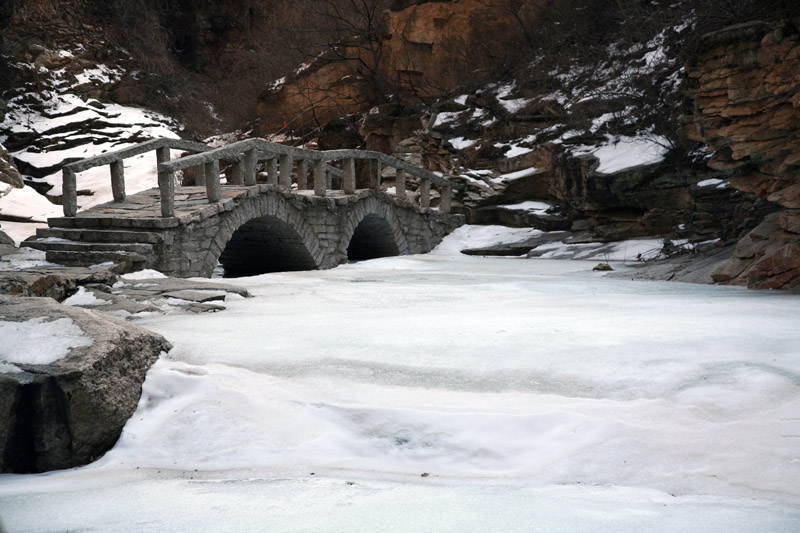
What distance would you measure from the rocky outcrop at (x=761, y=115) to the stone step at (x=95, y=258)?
666cm

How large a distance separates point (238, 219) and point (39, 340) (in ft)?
21.7

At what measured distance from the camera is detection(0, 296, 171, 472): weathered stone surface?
2504 mm

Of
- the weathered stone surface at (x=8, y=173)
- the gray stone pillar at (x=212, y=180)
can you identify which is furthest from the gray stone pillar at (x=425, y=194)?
the weathered stone surface at (x=8, y=173)

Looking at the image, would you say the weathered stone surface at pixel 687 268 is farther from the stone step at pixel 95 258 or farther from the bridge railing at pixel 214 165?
the stone step at pixel 95 258

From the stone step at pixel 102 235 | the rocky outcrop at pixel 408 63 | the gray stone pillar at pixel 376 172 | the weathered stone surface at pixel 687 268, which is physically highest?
the rocky outcrop at pixel 408 63

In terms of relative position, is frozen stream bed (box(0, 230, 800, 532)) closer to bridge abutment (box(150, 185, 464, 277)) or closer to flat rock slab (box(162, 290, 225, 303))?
flat rock slab (box(162, 290, 225, 303))

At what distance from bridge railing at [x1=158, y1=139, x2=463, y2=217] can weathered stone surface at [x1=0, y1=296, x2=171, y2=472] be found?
559 centimetres

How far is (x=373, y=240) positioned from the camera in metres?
15.0

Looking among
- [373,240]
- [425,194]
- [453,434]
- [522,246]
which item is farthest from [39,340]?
[425,194]

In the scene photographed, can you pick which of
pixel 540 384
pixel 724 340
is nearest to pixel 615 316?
pixel 724 340

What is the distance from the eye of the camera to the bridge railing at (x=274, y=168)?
26.9ft

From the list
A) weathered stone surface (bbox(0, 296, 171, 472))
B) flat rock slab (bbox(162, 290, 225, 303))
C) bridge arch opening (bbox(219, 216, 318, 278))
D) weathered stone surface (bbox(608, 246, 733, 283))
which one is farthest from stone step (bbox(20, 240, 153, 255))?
weathered stone surface (bbox(608, 246, 733, 283))

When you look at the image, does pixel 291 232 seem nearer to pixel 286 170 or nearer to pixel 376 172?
pixel 286 170

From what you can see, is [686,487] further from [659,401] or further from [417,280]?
[417,280]
